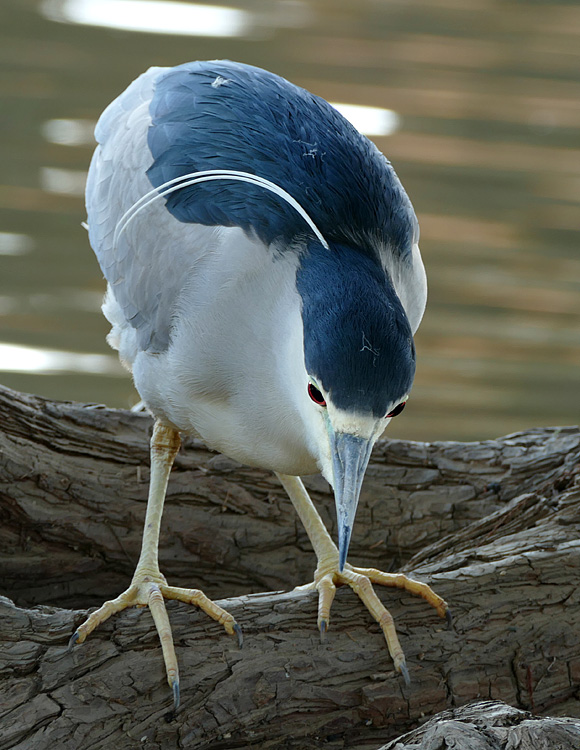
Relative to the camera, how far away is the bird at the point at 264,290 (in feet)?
5.32

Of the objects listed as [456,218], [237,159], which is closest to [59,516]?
[237,159]

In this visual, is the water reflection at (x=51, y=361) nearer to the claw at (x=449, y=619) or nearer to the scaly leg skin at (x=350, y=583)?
the scaly leg skin at (x=350, y=583)

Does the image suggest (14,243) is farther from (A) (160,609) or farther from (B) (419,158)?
(A) (160,609)

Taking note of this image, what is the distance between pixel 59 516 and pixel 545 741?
1.29 meters

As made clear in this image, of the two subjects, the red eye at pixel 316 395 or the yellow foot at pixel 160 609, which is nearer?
the red eye at pixel 316 395

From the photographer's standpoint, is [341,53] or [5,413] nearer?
[5,413]

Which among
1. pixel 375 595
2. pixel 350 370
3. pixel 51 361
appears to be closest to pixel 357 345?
pixel 350 370

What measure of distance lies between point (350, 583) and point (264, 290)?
60cm

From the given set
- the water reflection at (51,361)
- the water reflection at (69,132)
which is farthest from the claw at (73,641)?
the water reflection at (69,132)

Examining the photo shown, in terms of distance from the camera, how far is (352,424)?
161cm

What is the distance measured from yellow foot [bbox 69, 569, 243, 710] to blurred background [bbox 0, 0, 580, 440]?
225 cm

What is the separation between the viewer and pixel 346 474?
1624mm

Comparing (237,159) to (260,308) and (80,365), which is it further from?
(80,365)

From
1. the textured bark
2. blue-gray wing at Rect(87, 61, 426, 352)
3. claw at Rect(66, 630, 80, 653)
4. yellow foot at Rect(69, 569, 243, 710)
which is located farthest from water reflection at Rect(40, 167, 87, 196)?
the textured bark
